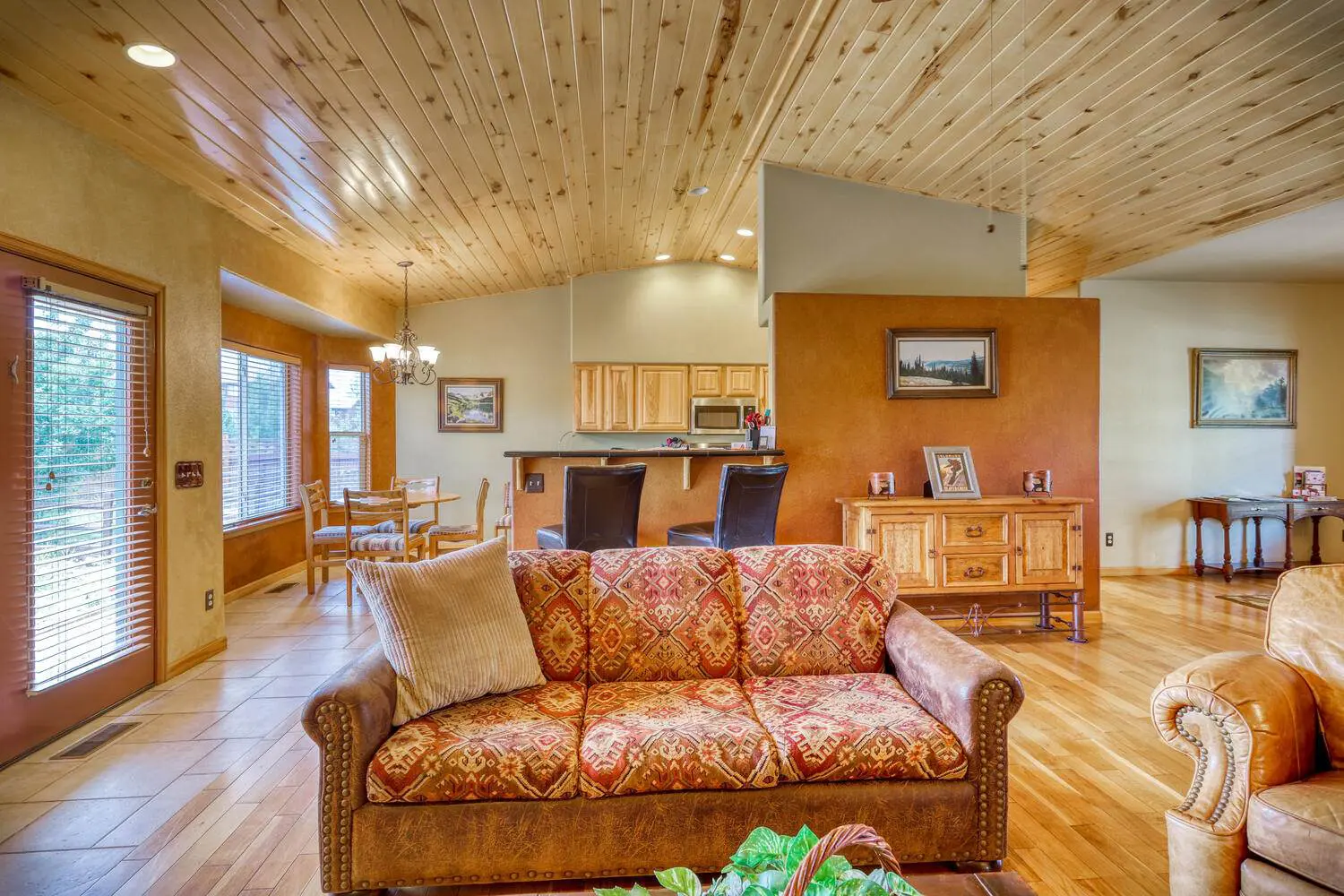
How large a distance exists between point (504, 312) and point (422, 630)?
5.87 metres

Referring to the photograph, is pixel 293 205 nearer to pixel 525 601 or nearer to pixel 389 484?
pixel 525 601

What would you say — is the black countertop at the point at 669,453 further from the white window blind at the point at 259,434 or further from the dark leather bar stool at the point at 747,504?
the white window blind at the point at 259,434

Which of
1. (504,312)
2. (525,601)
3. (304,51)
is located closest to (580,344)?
(504,312)

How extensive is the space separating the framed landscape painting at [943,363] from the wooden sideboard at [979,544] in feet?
2.64

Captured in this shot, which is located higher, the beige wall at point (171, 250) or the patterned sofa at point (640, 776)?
the beige wall at point (171, 250)

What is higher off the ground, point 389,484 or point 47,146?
point 47,146

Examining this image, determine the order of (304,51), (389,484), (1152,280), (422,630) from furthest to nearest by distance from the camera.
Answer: (389,484) < (1152,280) < (304,51) < (422,630)

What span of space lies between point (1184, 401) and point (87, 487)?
7.87 meters

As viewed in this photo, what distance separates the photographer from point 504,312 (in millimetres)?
7320

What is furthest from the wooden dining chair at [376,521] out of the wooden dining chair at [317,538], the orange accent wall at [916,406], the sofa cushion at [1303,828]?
the sofa cushion at [1303,828]

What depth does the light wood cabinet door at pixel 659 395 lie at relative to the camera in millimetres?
7098

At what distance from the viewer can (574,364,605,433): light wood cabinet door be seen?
710cm

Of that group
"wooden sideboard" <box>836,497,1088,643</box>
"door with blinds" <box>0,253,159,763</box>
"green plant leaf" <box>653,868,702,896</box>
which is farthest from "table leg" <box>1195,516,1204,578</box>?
"door with blinds" <box>0,253,159,763</box>

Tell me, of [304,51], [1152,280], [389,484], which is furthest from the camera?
[389,484]
